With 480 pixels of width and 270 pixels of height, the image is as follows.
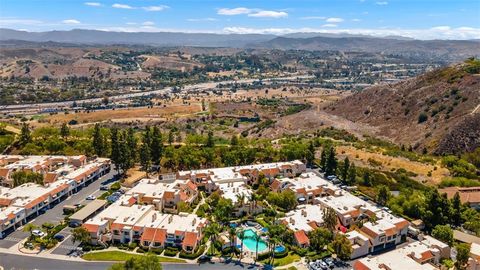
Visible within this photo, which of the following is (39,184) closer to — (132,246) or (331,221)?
(132,246)

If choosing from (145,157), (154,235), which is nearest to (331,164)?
(145,157)

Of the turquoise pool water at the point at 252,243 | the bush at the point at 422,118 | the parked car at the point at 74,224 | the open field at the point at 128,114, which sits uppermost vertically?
the bush at the point at 422,118

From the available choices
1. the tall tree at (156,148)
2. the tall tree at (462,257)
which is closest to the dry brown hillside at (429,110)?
the tall tree at (462,257)

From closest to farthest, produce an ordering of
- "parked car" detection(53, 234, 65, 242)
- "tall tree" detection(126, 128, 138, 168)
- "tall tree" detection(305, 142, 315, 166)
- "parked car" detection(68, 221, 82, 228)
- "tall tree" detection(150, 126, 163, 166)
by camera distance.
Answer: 1. "parked car" detection(53, 234, 65, 242)
2. "parked car" detection(68, 221, 82, 228)
3. "tall tree" detection(126, 128, 138, 168)
4. "tall tree" detection(150, 126, 163, 166)
5. "tall tree" detection(305, 142, 315, 166)

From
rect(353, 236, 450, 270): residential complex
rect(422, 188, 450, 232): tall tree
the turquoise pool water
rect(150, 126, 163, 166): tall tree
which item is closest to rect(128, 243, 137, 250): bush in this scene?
the turquoise pool water

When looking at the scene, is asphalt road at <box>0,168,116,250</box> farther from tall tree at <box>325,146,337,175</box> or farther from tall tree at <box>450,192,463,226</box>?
tall tree at <box>450,192,463,226</box>

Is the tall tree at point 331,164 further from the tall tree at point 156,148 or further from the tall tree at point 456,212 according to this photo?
the tall tree at point 156,148
